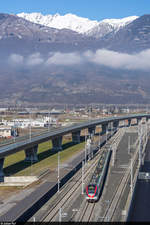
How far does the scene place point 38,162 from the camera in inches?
2936

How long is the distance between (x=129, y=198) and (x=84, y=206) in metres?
6.65

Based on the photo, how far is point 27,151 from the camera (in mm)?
75812

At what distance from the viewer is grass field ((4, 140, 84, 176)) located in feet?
213

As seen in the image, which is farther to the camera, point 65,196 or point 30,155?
point 30,155

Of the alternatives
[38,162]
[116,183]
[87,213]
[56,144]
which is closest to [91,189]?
[87,213]

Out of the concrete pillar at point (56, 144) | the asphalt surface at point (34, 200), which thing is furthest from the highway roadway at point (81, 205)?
the concrete pillar at point (56, 144)

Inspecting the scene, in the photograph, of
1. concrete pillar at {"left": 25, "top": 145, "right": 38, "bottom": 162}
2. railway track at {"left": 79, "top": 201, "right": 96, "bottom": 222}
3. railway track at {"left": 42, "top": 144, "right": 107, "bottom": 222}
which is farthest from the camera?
concrete pillar at {"left": 25, "top": 145, "right": 38, "bottom": 162}

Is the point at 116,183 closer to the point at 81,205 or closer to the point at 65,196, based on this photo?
the point at 65,196

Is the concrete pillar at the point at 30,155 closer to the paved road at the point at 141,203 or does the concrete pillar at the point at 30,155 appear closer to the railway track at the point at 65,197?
the railway track at the point at 65,197

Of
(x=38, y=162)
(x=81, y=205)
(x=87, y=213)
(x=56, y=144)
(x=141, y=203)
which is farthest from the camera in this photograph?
(x=56, y=144)

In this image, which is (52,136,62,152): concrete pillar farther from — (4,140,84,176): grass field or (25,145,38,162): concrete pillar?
(25,145,38,162): concrete pillar

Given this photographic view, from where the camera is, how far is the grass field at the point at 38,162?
6506 cm

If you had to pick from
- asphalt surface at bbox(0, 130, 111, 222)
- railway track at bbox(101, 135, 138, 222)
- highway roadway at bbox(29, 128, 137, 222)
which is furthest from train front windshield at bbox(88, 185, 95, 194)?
asphalt surface at bbox(0, 130, 111, 222)

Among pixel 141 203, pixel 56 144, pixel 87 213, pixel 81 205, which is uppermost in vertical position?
pixel 56 144
